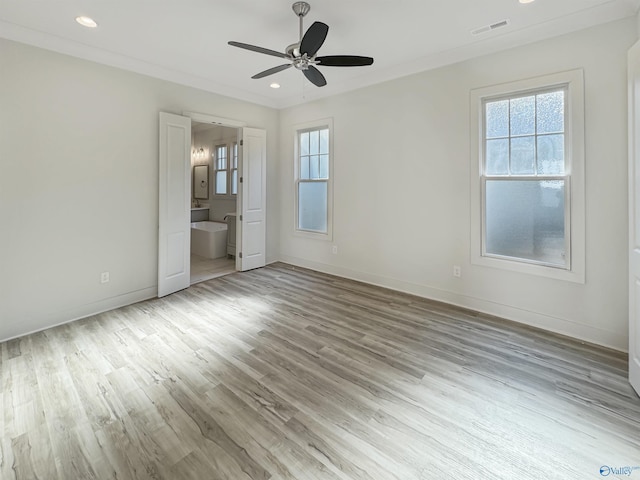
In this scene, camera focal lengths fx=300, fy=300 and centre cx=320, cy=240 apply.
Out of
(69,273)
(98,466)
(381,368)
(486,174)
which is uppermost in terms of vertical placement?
(486,174)

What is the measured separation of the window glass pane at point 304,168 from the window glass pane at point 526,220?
2.96m

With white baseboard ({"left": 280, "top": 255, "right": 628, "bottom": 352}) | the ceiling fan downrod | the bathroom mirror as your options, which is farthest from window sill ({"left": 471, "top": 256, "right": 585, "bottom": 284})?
the bathroom mirror

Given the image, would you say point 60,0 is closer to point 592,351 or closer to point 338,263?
point 338,263

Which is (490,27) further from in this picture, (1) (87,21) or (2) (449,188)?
(1) (87,21)

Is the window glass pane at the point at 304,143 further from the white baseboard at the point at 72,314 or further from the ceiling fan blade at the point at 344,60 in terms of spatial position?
the white baseboard at the point at 72,314

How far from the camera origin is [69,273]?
327cm

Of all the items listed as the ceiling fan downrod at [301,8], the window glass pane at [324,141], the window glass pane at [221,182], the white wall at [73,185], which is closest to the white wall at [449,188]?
the window glass pane at [324,141]

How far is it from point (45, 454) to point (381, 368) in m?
2.12

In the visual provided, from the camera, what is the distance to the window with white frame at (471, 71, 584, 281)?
2.82 meters

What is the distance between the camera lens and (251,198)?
17.1ft

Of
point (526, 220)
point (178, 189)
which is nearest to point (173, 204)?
point (178, 189)

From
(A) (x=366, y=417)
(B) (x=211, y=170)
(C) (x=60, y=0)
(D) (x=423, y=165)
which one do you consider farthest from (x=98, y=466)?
(B) (x=211, y=170)

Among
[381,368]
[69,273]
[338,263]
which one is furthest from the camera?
[338,263]

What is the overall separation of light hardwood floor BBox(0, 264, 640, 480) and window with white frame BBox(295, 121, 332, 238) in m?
2.25
